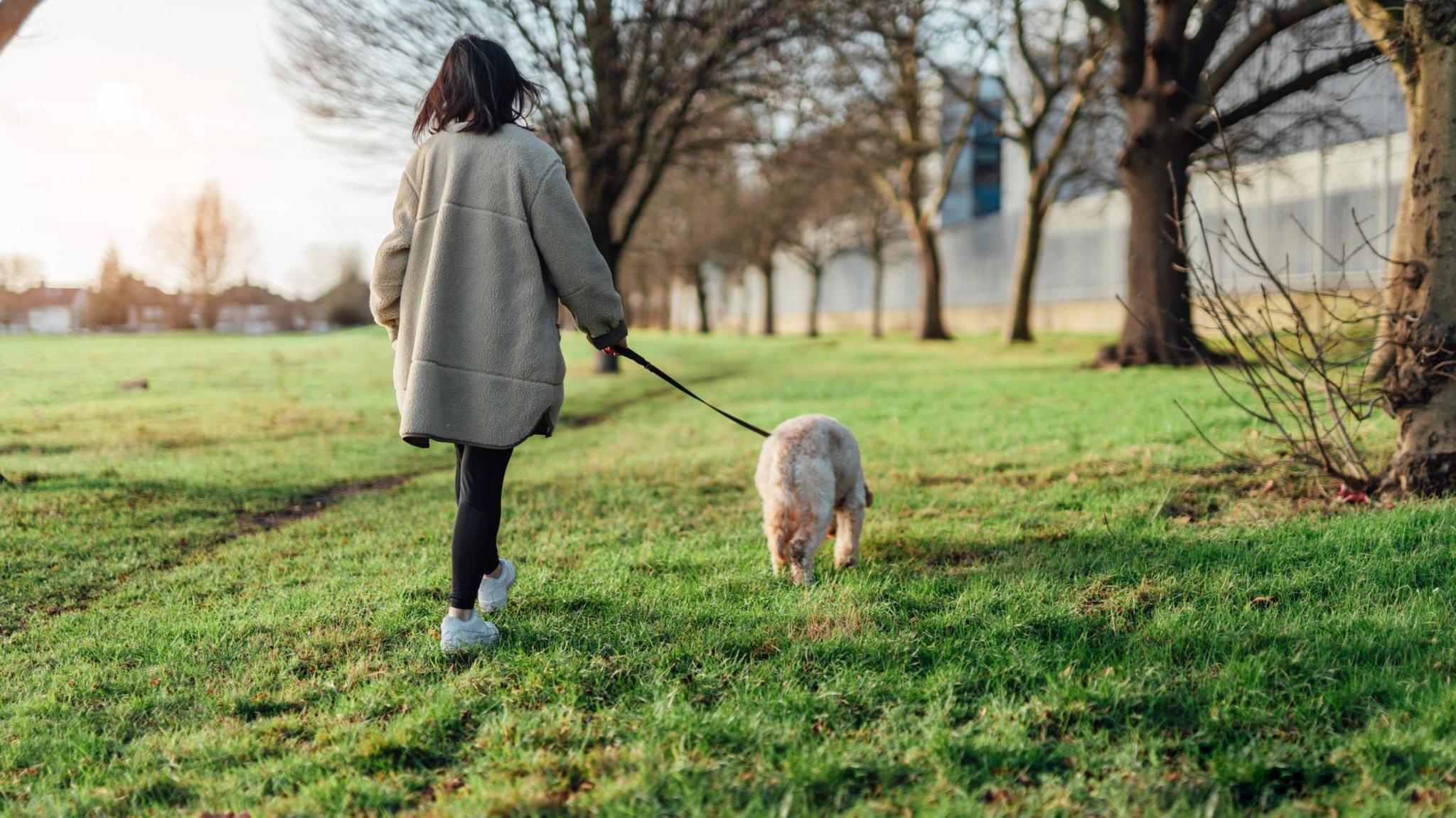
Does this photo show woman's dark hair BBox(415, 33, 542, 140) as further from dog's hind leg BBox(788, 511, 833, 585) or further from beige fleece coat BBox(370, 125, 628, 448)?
dog's hind leg BBox(788, 511, 833, 585)

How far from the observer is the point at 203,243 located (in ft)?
193

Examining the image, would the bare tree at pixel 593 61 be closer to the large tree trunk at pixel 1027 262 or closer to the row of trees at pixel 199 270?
the large tree trunk at pixel 1027 262

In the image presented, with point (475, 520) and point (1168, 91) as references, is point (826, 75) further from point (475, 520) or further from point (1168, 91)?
point (475, 520)

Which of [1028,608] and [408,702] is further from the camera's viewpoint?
[1028,608]

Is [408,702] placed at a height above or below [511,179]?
below

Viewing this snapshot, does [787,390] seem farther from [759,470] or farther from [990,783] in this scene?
[990,783]

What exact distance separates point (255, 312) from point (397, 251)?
63152 mm

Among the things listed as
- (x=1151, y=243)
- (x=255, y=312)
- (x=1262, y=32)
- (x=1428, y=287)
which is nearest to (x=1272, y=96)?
(x=1262, y=32)

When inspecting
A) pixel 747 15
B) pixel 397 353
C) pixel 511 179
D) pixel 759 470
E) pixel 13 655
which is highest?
pixel 747 15

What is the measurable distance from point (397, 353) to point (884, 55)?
698 inches

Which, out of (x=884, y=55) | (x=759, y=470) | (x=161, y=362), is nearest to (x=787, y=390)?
(x=884, y=55)

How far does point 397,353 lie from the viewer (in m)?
3.67

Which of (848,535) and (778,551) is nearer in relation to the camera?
(778,551)

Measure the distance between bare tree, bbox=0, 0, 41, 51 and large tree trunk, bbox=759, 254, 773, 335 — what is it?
32.5 meters
